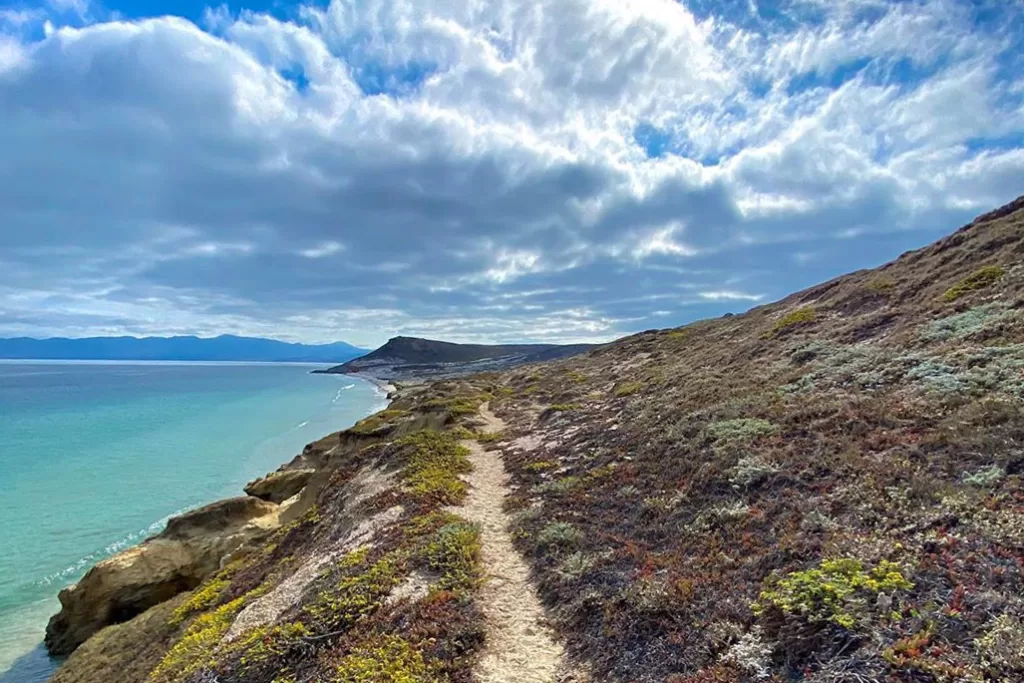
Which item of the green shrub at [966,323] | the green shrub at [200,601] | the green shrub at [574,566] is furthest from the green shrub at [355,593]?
the green shrub at [966,323]

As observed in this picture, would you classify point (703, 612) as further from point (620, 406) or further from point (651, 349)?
Answer: point (651, 349)

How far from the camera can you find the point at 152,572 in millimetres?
22359

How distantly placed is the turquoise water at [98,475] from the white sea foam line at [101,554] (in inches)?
2.6

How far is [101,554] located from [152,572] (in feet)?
38.6

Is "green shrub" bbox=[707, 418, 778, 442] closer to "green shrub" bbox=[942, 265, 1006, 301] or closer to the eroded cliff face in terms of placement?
the eroded cliff face

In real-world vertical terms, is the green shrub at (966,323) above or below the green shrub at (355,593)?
above

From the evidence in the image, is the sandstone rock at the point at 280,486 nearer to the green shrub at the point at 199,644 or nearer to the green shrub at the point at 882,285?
the green shrub at the point at 199,644

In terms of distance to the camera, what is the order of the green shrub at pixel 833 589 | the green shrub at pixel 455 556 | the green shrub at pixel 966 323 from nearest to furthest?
the green shrub at pixel 833 589 → the green shrub at pixel 455 556 → the green shrub at pixel 966 323

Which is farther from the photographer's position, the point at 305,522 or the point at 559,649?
the point at 305,522

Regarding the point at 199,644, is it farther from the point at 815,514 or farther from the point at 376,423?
the point at 376,423

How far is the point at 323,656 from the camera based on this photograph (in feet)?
34.8

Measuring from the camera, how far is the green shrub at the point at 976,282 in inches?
974

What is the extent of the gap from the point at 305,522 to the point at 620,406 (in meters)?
17.5

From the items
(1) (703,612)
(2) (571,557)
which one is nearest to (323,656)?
(2) (571,557)
